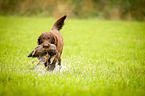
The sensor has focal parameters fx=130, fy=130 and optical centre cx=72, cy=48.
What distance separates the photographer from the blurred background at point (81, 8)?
25078mm

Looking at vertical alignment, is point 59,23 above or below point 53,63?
above

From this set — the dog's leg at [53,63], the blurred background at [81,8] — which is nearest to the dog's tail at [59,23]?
the dog's leg at [53,63]

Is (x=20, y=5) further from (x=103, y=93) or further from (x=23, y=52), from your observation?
(x=103, y=93)

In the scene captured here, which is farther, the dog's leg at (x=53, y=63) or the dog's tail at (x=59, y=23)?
the dog's tail at (x=59, y=23)

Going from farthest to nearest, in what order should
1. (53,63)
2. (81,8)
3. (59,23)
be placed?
(81,8) → (59,23) → (53,63)

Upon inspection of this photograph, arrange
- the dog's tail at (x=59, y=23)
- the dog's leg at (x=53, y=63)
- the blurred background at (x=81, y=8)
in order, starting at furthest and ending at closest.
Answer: the blurred background at (x=81, y=8) → the dog's tail at (x=59, y=23) → the dog's leg at (x=53, y=63)

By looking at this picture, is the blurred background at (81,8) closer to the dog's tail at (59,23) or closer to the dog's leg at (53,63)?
the dog's tail at (59,23)

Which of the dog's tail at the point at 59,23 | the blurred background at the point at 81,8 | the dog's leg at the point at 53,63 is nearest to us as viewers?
the dog's leg at the point at 53,63

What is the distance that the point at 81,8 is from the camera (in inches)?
1107

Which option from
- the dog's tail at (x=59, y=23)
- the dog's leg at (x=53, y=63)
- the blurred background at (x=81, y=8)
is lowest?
the dog's leg at (x=53, y=63)

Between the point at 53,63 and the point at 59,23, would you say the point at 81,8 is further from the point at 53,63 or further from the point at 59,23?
the point at 53,63

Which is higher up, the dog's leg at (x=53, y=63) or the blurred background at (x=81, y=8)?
the blurred background at (x=81, y=8)

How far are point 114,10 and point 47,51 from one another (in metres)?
26.5

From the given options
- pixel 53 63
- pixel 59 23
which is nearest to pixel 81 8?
pixel 59 23
